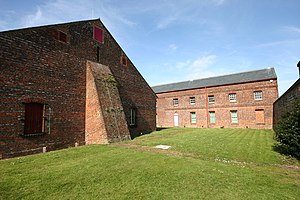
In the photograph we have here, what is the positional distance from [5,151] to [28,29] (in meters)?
6.30

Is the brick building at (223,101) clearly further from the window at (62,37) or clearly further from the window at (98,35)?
the window at (62,37)

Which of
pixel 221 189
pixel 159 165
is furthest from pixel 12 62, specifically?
pixel 221 189

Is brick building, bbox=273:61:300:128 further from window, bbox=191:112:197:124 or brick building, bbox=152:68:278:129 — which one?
window, bbox=191:112:197:124

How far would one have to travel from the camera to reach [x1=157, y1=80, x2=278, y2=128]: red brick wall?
76.3 ft

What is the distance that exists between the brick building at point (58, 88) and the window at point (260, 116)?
18921 millimetres

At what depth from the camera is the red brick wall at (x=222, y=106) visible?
76.3 ft

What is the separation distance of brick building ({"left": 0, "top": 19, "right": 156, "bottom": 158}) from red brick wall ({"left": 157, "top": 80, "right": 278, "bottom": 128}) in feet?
55.2

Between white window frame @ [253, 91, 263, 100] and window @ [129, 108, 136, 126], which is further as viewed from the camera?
white window frame @ [253, 91, 263, 100]

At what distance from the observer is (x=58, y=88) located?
10.6 metres

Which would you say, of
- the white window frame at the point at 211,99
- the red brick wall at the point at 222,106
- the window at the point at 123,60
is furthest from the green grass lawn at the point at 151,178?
the white window frame at the point at 211,99

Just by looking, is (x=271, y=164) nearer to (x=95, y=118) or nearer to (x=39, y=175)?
(x=39, y=175)

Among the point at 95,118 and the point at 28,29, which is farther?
the point at 95,118

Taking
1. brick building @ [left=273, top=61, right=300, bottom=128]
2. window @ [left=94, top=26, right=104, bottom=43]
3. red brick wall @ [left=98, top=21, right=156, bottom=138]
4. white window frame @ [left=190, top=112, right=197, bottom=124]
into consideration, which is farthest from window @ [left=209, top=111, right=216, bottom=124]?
window @ [left=94, top=26, right=104, bottom=43]

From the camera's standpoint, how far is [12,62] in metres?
8.52
